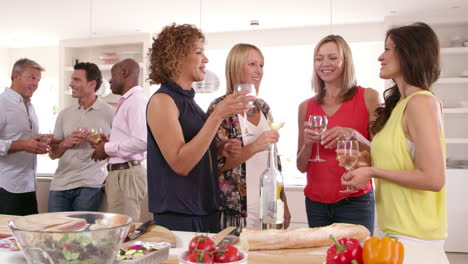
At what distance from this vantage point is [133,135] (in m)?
3.06

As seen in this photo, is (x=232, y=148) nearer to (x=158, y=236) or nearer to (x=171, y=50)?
(x=171, y=50)

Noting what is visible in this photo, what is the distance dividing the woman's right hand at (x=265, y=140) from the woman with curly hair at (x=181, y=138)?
0.65ft

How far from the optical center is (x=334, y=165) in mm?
2213

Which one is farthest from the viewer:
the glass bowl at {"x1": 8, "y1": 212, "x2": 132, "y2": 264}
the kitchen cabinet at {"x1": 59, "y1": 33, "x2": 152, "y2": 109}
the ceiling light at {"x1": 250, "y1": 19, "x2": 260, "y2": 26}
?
the kitchen cabinet at {"x1": 59, "y1": 33, "x2": 152, "y2": 109}

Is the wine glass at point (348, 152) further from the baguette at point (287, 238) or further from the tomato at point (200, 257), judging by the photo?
the tomato at point (200, 257)

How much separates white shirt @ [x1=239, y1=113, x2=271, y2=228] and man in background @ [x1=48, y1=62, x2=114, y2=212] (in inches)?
57.6

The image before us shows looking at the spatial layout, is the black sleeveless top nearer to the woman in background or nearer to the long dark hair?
the woman in background

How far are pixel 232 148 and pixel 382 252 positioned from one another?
112 cm

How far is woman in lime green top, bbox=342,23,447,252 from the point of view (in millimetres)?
1669

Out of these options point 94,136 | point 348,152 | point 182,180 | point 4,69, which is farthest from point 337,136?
point 4,69

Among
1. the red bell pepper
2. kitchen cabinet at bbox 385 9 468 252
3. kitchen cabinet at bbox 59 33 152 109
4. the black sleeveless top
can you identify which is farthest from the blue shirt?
kitchen cabinet at bbox 385 9 468 252

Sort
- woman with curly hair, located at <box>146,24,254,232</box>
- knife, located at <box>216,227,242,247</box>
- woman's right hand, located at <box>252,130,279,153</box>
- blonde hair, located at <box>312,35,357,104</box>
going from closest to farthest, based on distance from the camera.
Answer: knife, located at <box>216,227,242,247</box>, woman with curly hair, located at <box>146,24,254,232</box>, woman's right hand, located at <box>252,130,279,153</box>, blonde hair, located at <box>312,35,357,104</box>

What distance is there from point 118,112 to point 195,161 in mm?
1590

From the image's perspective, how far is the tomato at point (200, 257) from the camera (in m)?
1.05
